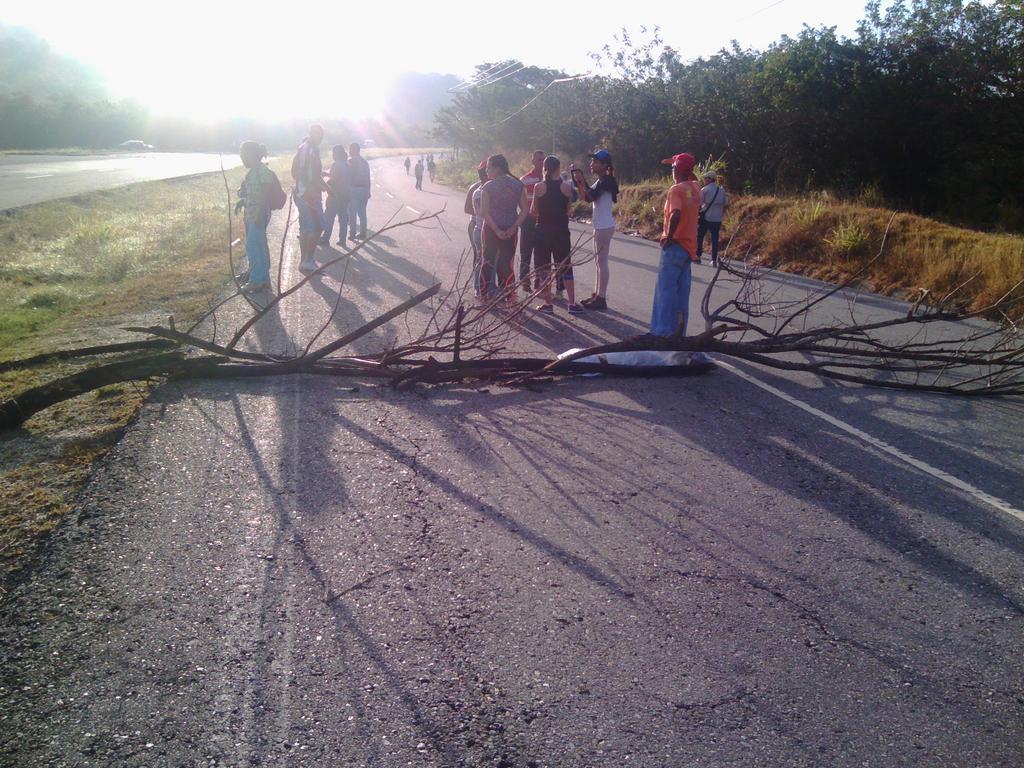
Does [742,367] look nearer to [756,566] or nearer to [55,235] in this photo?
[756,566]

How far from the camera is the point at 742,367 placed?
8289mm

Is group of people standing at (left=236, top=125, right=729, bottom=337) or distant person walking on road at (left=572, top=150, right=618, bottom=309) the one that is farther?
distant person walking on road at (left=572, top=150, right=618, bottom=309)

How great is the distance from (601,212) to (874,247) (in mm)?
8202

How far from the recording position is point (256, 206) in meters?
10.9

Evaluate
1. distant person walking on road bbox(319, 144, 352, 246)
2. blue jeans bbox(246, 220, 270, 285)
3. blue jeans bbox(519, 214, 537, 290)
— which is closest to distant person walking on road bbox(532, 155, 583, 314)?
blue jeans bbox(519, 214, 537, 290)

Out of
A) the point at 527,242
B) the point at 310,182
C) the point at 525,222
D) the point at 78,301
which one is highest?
the point at 310,182

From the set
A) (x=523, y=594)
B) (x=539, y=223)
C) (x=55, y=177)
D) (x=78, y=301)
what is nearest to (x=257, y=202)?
(x=78, y=301)

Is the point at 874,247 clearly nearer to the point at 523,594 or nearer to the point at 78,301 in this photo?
the point at 78,301

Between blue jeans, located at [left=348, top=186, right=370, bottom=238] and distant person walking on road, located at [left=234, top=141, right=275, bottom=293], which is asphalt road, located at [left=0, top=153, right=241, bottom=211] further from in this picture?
distant person walking on road, located at [left=234, top=141, right=275, bottom=293]

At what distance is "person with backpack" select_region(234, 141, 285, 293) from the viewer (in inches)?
420

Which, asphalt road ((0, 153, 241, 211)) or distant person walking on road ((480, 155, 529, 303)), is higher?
distant person walking on road ((480, 155, 529, 303))

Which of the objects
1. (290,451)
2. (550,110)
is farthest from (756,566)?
(550,110)

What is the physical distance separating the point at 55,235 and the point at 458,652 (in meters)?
17.0

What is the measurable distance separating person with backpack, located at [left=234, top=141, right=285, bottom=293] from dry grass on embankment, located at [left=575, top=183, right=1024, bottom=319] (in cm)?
597
